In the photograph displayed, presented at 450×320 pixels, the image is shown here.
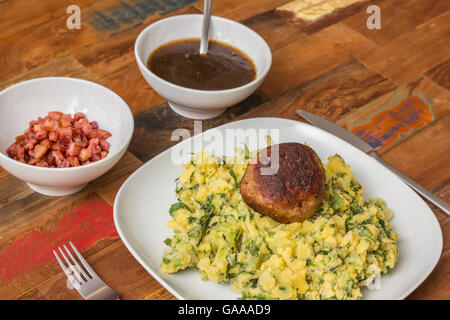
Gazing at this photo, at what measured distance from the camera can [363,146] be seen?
323 cm

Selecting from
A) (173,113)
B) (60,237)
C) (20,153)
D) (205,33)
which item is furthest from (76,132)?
(205,33)

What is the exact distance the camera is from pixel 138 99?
3467mm

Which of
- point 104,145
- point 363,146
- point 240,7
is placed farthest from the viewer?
point 240,7

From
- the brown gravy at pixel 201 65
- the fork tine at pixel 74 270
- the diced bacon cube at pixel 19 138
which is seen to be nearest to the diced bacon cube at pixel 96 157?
the diced bacon cube at pixel 19 138

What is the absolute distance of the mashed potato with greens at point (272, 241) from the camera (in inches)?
92.7

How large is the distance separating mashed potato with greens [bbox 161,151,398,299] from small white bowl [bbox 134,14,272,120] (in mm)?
475

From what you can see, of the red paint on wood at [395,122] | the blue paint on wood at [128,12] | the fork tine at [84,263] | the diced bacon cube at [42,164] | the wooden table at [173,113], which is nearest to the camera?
the fork tine at [84,263]

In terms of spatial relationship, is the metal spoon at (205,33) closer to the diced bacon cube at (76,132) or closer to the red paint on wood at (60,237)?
the diced bacon cube at (76,132)

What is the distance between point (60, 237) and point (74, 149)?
1.32 feet

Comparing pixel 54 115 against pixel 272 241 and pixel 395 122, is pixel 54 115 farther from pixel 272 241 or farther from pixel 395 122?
pixel 395 122

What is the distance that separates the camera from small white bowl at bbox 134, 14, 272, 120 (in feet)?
10.2

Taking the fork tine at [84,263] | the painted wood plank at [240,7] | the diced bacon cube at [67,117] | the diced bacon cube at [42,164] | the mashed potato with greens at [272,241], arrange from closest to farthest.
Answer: the mashed potato with greens at [272,241] → the fork tine at [84,263] → the diced bacon cube at [42,164] → the diced bacon cube at [67,117] → the painted wood plank at [240,7]

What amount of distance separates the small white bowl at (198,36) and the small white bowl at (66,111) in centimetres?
29
